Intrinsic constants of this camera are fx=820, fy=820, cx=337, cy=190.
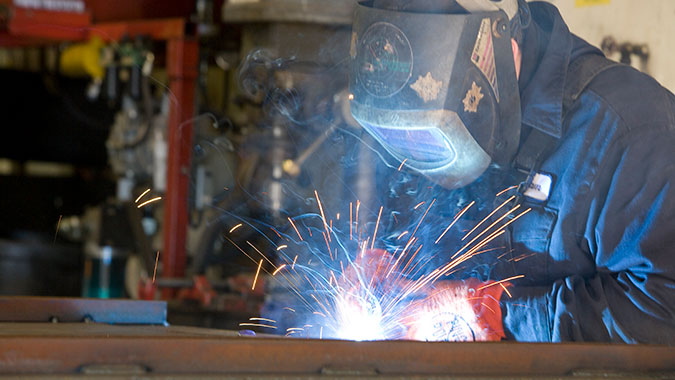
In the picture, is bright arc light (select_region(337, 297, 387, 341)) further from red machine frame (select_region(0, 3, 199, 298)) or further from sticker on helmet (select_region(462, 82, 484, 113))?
red machine frame (select_region(0, 3, 199, 298))

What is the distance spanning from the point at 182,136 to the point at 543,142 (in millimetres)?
2766

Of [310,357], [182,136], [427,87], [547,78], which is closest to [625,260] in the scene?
[547,78]

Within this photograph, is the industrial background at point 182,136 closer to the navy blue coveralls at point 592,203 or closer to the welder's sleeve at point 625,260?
the navy blue coveralls at point 592,203

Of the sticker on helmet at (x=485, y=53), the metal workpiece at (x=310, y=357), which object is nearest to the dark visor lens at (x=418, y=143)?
the sticker on helmet at (x=485, y=53)

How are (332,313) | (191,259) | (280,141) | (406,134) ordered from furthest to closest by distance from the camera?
(191,259), (280,141), (332,313), (406,134)

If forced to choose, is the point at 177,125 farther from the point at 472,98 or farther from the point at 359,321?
the point at 472,98

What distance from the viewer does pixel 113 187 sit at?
577cm

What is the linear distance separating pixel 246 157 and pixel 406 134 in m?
2.15

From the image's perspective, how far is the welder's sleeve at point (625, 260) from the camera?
1.61 meters

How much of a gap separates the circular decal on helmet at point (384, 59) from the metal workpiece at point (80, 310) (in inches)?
28.6

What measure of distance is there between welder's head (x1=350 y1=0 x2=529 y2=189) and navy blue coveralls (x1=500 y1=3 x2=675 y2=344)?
111 mm

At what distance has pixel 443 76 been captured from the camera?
5.42ft

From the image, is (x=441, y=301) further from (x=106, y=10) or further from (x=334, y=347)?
(x=106, y=10)

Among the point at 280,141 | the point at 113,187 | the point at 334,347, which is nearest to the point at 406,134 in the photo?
the point at 334,347
